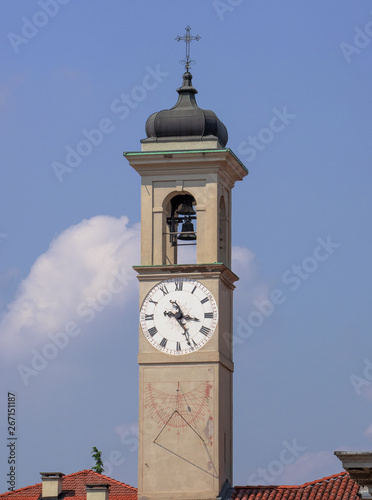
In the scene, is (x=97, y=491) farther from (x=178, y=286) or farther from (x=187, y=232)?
(x=187, y=232)

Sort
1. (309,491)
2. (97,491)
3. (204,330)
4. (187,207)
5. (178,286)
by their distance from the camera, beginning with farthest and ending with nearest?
(187,207), (97,491), (178,286), (204,330), (309,491)

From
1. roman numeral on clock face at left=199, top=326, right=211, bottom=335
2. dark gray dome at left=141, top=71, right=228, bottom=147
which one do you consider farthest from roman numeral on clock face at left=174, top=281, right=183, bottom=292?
dark gray dome at left=141, top=71, right=228, bottom=147

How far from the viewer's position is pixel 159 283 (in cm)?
5844

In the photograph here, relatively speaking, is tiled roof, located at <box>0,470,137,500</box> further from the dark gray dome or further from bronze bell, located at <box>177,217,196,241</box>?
the dark gray dome

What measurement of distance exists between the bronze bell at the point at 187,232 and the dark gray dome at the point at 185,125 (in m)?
2.62

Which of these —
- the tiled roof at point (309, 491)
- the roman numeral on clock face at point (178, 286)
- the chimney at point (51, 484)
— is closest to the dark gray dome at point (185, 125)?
the roman numeral on clock face at point (178, 286)

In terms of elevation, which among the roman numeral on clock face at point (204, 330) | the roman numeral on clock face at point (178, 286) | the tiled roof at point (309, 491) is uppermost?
the roman numeral on clock face at point (178, 286)

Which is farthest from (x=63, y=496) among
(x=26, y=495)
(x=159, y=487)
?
(x=159, y=487)

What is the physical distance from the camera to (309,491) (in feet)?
187

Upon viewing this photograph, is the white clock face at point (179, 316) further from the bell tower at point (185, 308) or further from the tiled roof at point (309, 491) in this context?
the tiled roof at point (309, 491)

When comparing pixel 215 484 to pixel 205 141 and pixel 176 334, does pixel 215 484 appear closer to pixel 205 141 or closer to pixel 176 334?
pixel 176 334

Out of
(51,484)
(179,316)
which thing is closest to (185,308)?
(179,316)

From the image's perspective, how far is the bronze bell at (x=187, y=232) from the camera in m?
59.4

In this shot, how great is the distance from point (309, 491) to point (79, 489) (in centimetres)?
936
